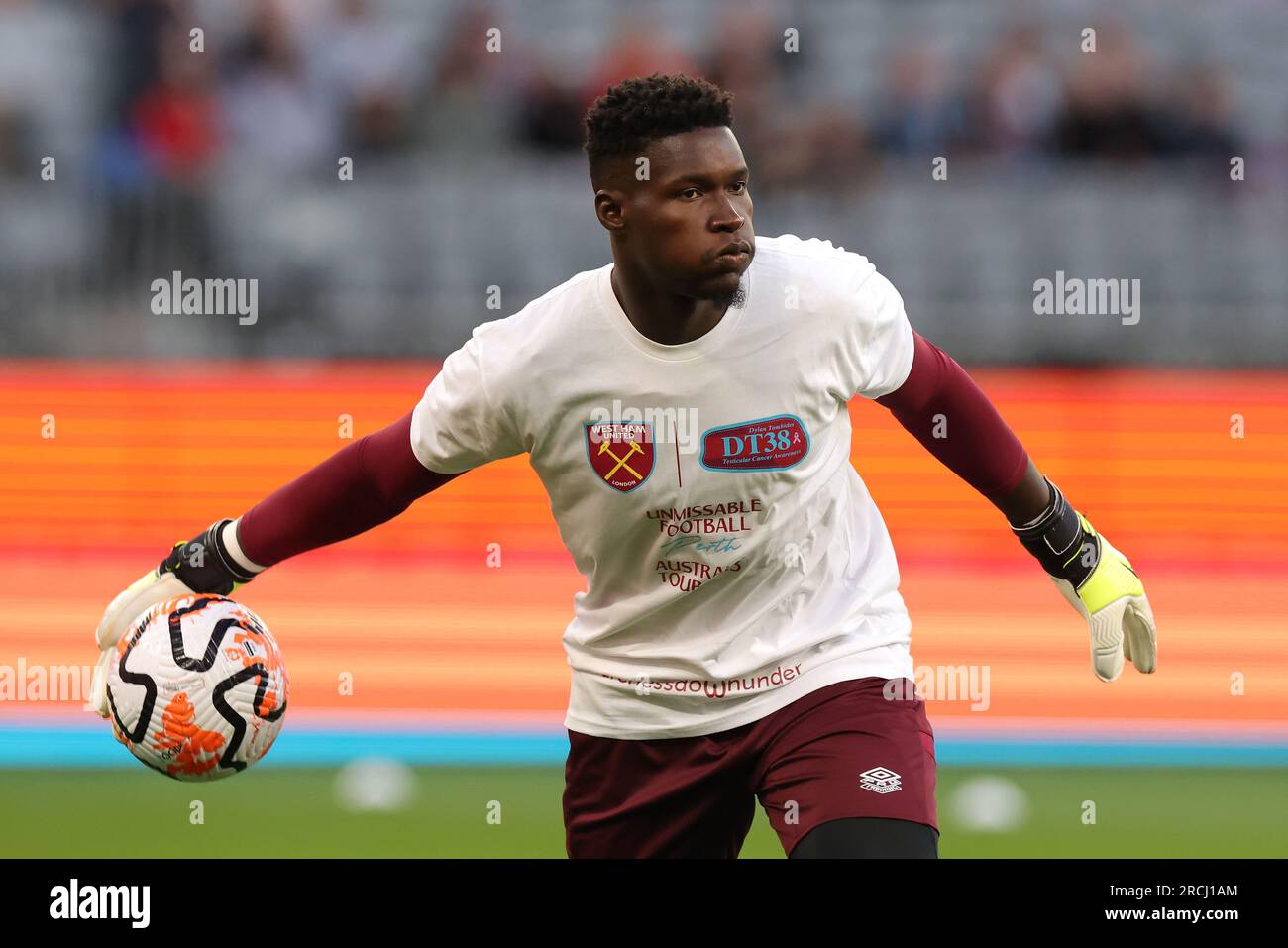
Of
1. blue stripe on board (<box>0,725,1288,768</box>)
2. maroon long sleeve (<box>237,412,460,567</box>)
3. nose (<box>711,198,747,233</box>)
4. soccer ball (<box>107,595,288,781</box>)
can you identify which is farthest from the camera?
blue stripe on board (<box>0,725,1288,768</box>)

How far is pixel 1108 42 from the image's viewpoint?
1255 cm

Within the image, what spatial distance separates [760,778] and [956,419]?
41.0 inches

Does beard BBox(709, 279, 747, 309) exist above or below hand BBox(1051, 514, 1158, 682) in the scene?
above

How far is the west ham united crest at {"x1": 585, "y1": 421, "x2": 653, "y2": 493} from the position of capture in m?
4.14

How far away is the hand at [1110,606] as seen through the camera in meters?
4.76

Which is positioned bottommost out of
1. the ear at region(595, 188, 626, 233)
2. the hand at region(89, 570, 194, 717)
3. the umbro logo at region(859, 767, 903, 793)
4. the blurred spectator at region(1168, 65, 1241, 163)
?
the umbro logo at region(859, 767, 903, 793)

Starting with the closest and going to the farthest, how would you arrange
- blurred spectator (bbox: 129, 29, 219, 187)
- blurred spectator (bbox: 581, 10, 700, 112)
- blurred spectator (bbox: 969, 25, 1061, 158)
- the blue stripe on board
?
the blue stripe on board
blurred spectator (bbox: 129, 29, 219, 187)
blurred spectator (bbox: 969, 25, 1061, 158)
blurred spectator (bbox: 581, 10, 700, 112)

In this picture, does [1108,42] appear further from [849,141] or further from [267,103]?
[267,103]

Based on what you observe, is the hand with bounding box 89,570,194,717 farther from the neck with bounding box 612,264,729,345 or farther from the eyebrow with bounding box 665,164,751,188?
the eyebrow with bounding box 665,164,751,188

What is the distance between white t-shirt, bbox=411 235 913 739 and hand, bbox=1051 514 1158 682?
66 cm

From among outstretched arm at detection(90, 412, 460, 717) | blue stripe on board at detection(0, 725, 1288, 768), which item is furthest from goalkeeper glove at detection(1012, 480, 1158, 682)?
blue stripe on board at detection(0, 725, 1288, 768)

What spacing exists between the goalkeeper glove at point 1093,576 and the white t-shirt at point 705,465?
554mm

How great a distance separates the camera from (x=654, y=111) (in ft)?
13.4

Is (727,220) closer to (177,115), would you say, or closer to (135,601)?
(135,601)
